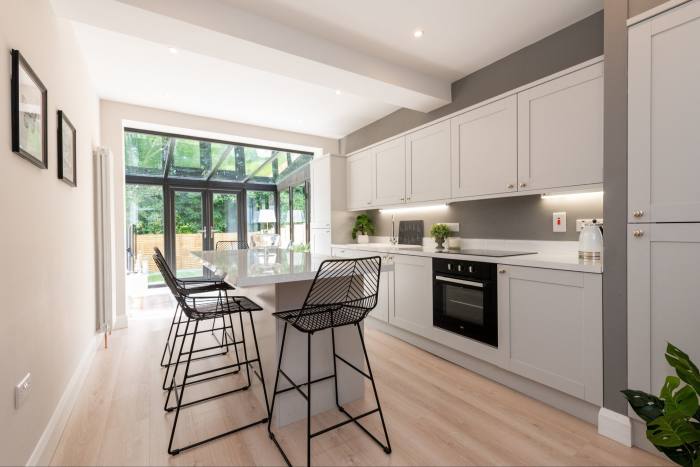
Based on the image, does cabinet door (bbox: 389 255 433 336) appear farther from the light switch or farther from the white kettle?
the white kettle

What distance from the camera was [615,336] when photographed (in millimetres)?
1813

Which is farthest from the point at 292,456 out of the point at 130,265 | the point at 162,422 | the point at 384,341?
the point at 130,265

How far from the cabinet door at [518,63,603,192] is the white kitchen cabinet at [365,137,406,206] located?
1.37 m

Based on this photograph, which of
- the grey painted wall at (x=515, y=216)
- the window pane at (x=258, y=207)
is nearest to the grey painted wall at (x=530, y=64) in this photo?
the grey painted wall at (x=515, y=216)

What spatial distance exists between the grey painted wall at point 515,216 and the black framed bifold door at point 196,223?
4.75 metres

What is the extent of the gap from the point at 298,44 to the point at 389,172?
71.0 inches

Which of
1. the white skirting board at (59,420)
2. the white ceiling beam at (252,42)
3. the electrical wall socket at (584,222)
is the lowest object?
the white skirting board at (59,420)

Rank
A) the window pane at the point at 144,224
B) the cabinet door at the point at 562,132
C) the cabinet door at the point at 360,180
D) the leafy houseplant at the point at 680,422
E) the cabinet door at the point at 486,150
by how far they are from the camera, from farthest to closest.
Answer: the window pane at the point at 144,224
the cabinet door at the point at 360,180
the cabinet door at the point at 486,150
the cabinet door at the point at 562,132
the leafy houseplant at the point at 680,422

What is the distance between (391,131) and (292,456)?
3633 millimetres

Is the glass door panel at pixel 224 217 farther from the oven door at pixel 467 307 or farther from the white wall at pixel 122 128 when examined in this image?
the oven door at pixel 467 307

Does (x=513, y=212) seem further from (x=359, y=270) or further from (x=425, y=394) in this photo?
(x=359, y=270)

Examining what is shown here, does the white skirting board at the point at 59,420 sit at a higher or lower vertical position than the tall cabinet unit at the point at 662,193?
lower

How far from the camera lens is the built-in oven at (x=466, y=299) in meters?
2.45

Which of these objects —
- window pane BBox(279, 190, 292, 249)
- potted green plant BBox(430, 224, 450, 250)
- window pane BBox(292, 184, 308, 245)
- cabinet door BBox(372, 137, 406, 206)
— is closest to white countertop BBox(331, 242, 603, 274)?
potted green plant BBox(430, 224, 450, 250)
